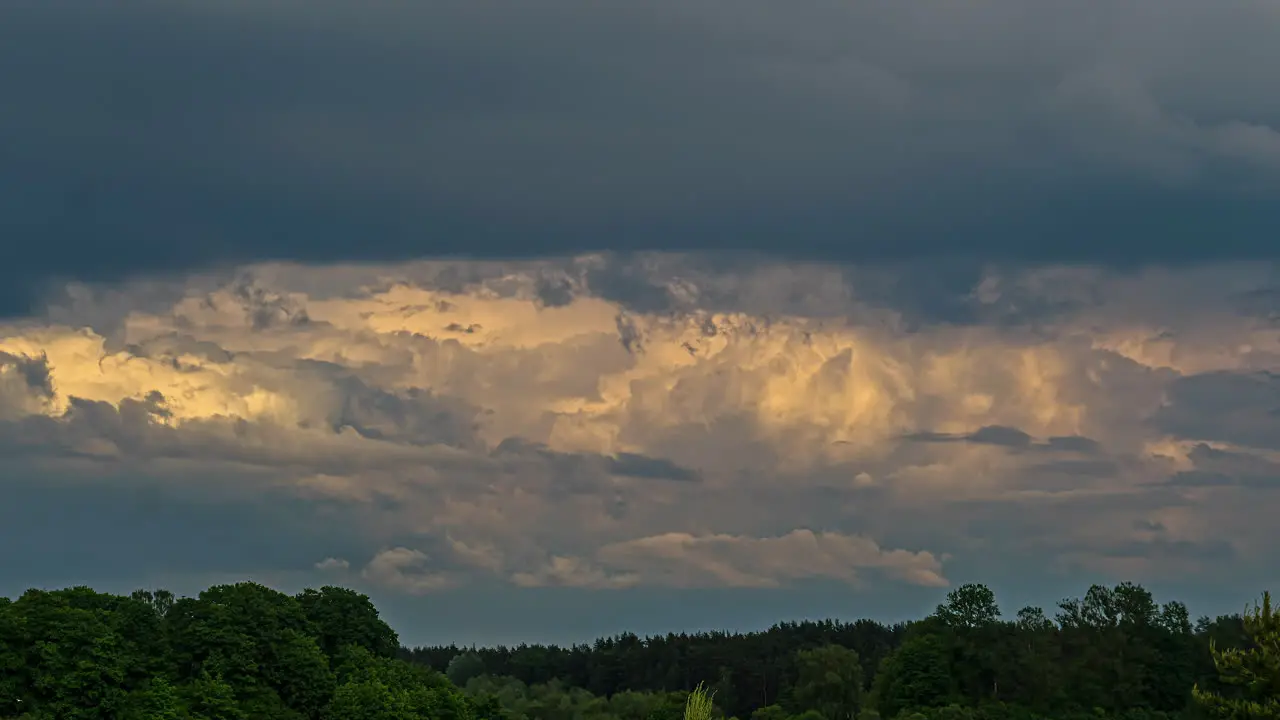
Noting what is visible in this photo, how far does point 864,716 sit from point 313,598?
82.5 m

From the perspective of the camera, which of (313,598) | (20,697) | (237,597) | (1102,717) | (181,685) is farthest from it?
(1102,717)

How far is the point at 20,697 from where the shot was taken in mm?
112312

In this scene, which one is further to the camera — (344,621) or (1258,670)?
(344,621)

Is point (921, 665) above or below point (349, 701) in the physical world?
above

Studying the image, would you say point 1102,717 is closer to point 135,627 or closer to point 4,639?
point 135,627

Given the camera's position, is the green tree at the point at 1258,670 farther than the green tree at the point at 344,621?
No

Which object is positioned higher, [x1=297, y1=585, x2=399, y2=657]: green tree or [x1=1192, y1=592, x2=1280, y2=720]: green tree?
[x1=297, y1=585, x2=399, y2=657]: green tree

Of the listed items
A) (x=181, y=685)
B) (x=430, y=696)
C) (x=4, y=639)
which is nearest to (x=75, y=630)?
(x=4, y=639)

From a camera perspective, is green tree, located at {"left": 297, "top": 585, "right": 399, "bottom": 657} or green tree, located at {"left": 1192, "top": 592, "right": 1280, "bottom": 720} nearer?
green tree, located at {"left": 1192, "top": 592, "right": 1280, "bottom": 720}

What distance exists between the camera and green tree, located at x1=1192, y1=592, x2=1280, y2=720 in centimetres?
8850

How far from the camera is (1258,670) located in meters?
89.9

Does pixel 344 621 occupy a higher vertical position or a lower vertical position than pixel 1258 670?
higher

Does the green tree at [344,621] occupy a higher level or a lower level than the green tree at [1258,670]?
higher

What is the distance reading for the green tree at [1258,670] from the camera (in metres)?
88.5
